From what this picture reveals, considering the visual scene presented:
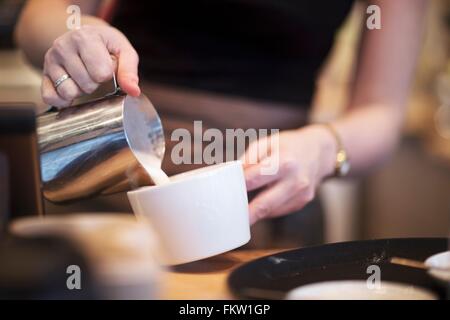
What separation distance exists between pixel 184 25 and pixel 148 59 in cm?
6

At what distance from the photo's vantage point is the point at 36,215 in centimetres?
35

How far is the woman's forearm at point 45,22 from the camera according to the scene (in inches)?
14.7

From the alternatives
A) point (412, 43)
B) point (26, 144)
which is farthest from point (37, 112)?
point (412, 43)

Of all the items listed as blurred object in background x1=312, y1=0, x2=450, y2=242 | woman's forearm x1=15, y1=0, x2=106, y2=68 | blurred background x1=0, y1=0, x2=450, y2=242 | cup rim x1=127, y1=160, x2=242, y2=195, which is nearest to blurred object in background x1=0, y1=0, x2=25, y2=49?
woman's forearm x1=15, y1=0, x2=106, y2=68

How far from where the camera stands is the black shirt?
0.47 metres

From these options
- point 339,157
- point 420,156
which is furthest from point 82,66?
point 420,156

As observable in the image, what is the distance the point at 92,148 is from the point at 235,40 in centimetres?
18

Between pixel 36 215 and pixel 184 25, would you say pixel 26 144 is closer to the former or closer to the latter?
pixel 36 215

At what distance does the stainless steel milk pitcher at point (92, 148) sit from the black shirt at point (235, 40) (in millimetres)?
68

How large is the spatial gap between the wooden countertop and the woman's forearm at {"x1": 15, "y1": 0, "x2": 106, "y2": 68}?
13cm

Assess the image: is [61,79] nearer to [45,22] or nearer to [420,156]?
[45,22]

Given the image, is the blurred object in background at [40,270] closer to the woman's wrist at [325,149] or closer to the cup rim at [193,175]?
the cup rim at [193,175]

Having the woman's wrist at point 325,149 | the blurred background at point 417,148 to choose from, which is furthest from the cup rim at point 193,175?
the blurred background at point 417,148

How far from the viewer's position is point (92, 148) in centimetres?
36
